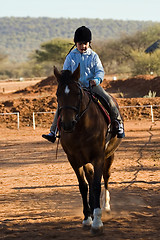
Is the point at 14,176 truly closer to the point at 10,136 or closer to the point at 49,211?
the point at 49,211

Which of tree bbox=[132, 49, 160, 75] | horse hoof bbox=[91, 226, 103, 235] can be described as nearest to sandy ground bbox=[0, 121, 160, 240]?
horse hoof bbox=[91, 226, 103, 235]

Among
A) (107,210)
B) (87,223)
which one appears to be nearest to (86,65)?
(87,223)

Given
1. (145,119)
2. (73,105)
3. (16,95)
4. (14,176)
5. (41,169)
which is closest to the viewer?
(73,105)

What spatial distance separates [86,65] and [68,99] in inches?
54.6

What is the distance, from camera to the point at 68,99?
5754 millimetres

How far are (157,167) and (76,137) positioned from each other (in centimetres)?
718

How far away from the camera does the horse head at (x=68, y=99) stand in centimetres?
564

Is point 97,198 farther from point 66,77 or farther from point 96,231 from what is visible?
point 66,77

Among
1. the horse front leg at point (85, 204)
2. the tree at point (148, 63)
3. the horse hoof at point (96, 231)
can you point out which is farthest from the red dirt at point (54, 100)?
the horse hoof at point (96, 231)

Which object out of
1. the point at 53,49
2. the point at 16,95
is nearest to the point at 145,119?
the point at 16,95

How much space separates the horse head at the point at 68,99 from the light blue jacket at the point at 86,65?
2.91ft

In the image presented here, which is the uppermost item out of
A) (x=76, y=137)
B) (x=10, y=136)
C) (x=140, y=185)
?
(x=76, y=137)

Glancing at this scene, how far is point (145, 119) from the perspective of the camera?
27562mm

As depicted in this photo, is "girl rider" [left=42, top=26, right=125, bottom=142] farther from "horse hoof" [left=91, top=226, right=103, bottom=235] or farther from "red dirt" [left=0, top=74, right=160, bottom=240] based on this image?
"horse hoof" [left=91, top=226, right=103, bottom=235]
